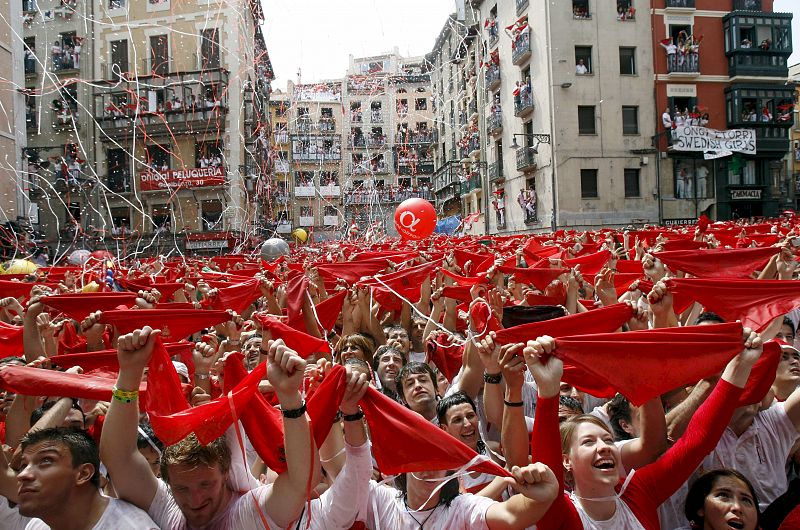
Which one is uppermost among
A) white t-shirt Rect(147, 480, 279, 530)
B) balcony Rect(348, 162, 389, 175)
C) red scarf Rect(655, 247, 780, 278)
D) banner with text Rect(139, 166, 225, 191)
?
balcony Rect(348, 162, 389, 175)

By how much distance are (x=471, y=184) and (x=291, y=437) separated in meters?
37.0

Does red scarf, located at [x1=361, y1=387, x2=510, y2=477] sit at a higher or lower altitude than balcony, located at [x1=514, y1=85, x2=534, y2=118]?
lower

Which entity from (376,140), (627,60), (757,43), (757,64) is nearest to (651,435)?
(627,60)

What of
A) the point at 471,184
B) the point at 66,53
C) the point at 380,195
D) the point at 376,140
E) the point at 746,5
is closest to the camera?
the point at 66,53

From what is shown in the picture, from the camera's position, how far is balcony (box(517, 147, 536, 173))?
1142 inches

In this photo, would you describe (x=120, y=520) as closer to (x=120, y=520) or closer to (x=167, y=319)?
(x=120, y=520)

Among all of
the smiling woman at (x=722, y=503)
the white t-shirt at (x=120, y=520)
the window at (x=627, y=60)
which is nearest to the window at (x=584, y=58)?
the window at (x=627, y=60)

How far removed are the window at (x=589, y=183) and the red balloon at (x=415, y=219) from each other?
40.9ft

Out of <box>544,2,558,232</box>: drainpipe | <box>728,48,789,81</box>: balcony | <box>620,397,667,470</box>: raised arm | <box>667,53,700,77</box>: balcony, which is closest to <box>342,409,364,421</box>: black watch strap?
<box>620,397,667,470</box>: raised arm

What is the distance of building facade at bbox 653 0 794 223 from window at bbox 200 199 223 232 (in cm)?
1947

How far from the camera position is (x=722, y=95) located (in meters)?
28.9

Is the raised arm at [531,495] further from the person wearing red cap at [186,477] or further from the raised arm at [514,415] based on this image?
the person wearing red cap at [186,477]

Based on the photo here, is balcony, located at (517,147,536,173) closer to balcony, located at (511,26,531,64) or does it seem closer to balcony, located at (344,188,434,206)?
balcony, located at (511,26,531,64)

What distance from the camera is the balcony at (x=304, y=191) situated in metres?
57.2
